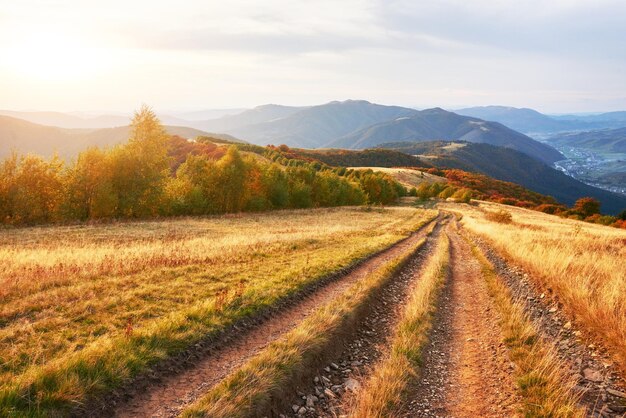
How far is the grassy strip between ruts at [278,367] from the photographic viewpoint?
6.54 m

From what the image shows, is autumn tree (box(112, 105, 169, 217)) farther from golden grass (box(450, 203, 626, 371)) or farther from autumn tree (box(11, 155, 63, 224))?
golden grass (box(450, 203, 626, 371))

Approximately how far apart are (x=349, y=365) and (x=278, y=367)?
2.29 m

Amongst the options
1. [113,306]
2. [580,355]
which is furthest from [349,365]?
[113,306]

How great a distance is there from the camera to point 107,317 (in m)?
10.2

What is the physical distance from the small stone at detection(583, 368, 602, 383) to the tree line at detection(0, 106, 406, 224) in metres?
50.7

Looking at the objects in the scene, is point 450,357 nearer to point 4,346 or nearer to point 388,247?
point 4,346

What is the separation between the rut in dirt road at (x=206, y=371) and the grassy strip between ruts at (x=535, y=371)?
586cm

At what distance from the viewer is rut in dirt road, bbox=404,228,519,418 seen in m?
7.51

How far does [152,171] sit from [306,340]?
4839 cm

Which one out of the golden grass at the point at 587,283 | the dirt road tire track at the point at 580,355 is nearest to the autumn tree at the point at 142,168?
the golden grass at the point at 587,283

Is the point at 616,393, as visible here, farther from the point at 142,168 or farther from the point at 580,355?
the point at 142,168

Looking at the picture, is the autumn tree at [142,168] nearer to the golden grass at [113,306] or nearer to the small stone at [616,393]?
the golden grass at [113,306]

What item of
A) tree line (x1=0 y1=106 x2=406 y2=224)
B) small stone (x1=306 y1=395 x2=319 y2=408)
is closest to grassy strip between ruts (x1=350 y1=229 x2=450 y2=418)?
small stone (x1=306 y1=395 x2=319 y2=408)

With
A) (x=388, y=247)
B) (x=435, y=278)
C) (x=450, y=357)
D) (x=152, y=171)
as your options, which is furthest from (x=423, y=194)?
(x=450, y=357)
